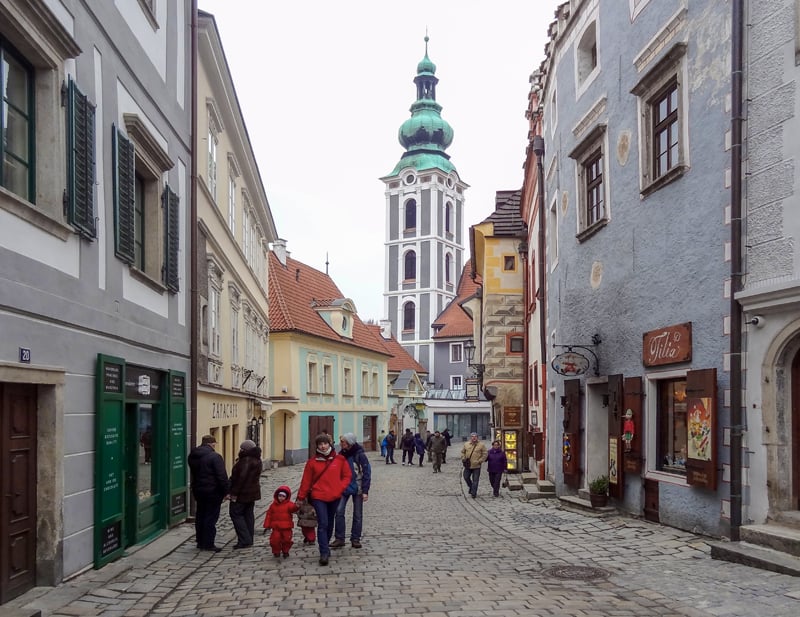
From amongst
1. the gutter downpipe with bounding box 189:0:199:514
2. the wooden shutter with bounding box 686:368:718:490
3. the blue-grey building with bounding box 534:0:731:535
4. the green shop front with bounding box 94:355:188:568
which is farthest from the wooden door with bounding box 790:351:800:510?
the gutter downpipe with bounding box 189:0:199:514

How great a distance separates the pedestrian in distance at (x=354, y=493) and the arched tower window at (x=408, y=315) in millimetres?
70264

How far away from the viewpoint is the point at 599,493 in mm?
14078

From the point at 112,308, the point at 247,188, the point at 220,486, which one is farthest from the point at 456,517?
the point at 247,188

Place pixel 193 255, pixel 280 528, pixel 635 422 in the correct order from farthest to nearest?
pixel 193 255, pixel 635 422, pixel 280 528

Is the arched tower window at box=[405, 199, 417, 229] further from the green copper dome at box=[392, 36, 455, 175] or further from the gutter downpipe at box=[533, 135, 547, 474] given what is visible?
the gutter downpipe at box=[533, 135, 547, 474]

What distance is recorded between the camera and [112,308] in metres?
9.96

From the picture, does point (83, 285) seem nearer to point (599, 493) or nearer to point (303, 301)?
point (599, 493)

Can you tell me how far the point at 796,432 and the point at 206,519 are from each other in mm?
7207

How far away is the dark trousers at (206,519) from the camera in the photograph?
11086 millimetres

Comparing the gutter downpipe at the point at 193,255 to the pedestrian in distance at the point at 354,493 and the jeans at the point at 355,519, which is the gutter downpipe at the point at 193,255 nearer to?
the pedestrian in distance at the point at 354,493

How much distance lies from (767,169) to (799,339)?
78.5 inches

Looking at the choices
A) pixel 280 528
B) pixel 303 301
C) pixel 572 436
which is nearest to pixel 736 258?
pixel 280 528

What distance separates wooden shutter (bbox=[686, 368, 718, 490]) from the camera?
10.5m

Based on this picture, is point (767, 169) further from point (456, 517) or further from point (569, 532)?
point (456, 517)
